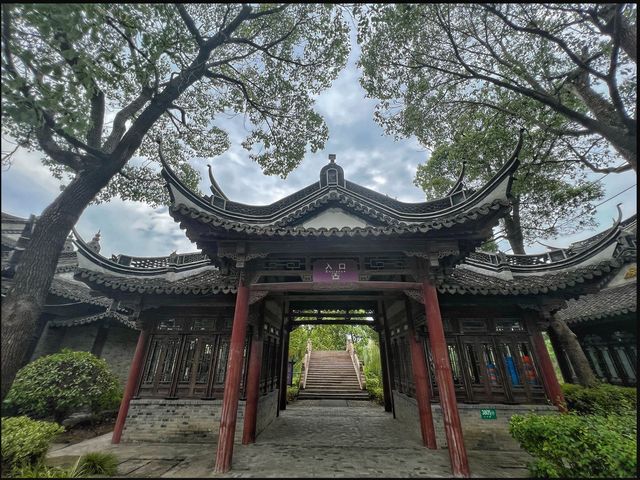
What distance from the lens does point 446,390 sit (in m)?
5.10

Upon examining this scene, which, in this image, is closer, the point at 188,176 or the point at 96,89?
the point at 96,89

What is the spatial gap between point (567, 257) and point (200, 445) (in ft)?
38.2

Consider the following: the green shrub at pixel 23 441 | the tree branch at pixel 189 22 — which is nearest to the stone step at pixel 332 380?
the green shrub at pixel 23 441

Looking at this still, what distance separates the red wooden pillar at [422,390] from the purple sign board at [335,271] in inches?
114

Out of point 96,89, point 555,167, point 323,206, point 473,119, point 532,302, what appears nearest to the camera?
point 96,89

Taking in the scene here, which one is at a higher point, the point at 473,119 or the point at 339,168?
the point at 473,119

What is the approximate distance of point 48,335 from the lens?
11078mm

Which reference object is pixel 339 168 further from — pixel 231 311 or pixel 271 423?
pixel 271 423

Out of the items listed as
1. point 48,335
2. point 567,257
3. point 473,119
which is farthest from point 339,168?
point 48,335

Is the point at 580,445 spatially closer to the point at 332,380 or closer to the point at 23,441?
the point at 23,441

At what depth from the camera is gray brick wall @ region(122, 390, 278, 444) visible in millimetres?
6656

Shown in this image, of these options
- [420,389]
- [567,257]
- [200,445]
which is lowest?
[200,445]

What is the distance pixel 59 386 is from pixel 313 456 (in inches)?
286

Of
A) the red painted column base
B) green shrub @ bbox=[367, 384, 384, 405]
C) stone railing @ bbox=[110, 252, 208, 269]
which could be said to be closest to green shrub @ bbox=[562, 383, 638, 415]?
the red painted column base
